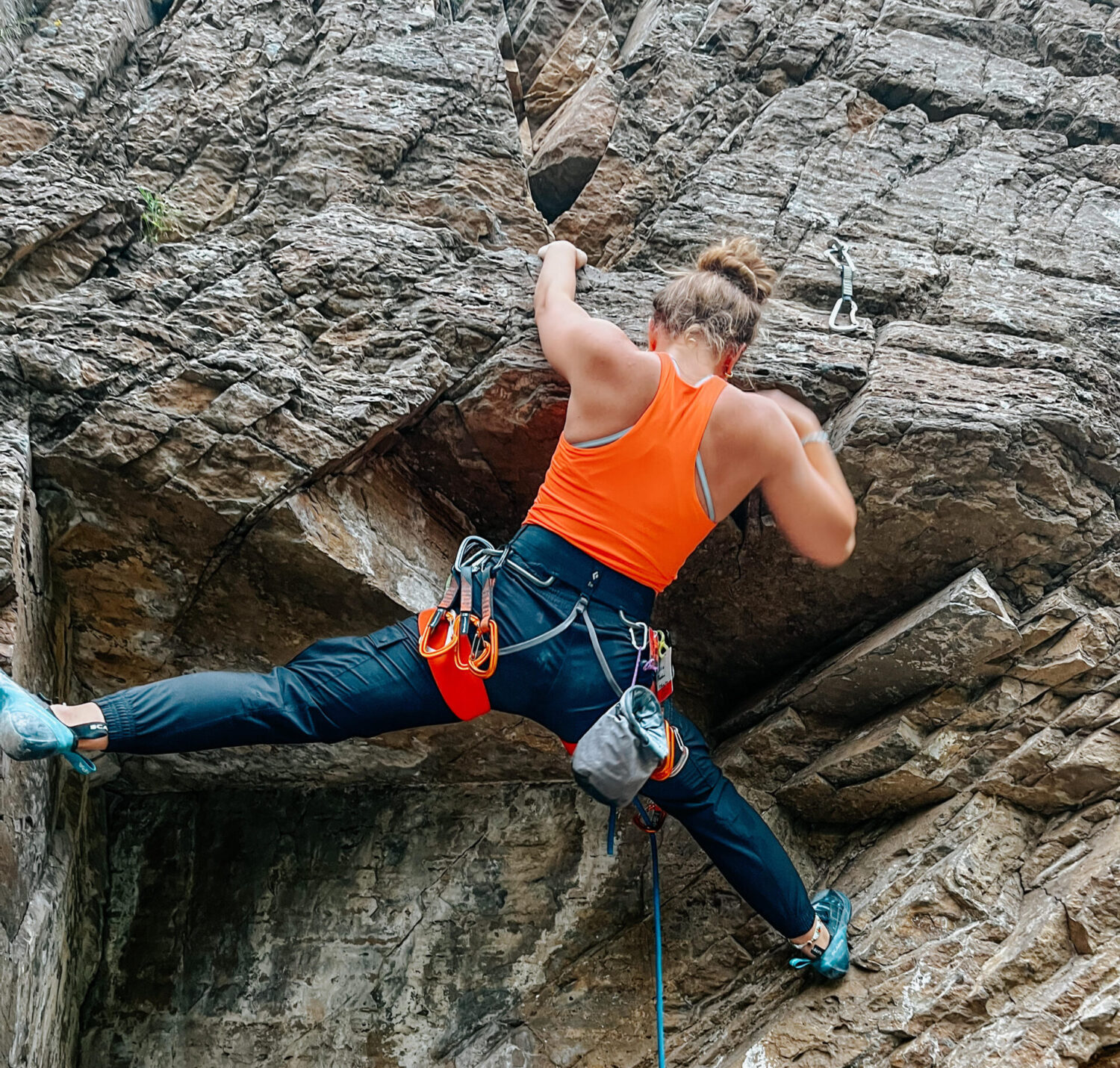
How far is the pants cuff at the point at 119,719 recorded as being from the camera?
2930 mm

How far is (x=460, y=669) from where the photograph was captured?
3160 mm

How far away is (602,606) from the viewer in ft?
10.8

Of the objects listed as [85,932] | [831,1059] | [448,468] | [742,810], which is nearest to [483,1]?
[448,468]

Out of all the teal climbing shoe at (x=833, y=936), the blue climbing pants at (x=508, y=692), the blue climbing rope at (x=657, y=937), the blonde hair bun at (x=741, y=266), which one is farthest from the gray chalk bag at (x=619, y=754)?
the blonde hair bun at (x=741, y=266)

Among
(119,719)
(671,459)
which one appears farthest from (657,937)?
(119,719)

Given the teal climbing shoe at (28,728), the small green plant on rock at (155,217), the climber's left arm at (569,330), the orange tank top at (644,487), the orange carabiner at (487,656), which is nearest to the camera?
the teal climbing shoe at (28,728)

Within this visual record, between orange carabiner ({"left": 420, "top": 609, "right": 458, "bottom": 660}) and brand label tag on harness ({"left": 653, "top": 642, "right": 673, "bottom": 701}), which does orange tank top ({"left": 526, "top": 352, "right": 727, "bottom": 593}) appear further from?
orange carabiner ({"left": 420, "top": 609, "right": 458, "bottom": 660})

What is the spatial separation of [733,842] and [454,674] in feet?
3.91

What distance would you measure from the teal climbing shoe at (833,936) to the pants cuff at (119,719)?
2.47 m

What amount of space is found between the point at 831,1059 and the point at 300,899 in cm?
229

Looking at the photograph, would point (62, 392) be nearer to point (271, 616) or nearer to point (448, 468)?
point (271, 616)

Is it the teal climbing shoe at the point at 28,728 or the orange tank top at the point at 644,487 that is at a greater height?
the orange tank top at the point at 644,487

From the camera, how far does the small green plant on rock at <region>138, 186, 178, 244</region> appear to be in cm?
448

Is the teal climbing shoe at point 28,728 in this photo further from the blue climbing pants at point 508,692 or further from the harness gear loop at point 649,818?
the harness gear loop at point 649,818
